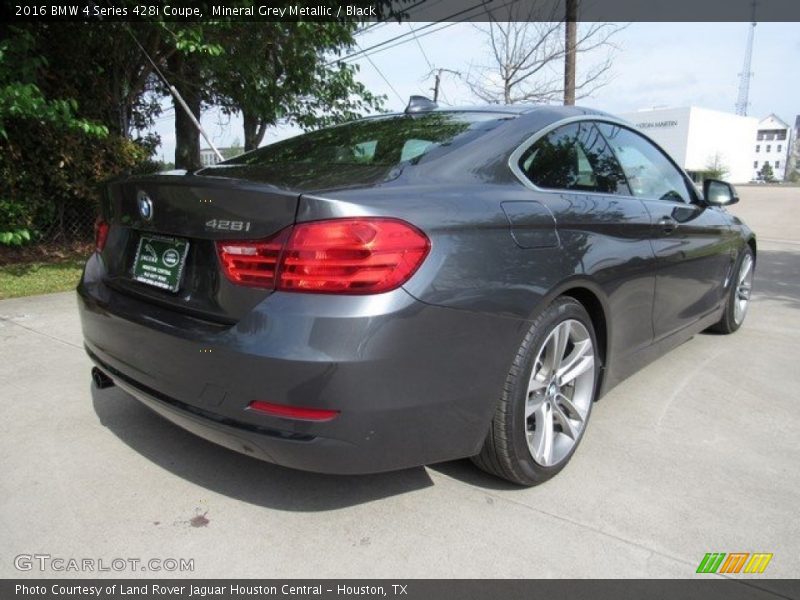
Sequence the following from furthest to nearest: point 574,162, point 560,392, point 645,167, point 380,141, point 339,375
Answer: point 645,167 < point 574,162 < point 380,141 < point 560,392 < point 339,375

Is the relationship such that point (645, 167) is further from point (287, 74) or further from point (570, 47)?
point (570, 47)

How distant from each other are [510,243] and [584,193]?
717mm

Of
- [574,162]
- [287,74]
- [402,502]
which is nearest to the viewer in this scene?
[402,502]

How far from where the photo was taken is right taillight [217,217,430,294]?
1.86 metres

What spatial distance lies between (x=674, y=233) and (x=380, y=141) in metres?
1.74

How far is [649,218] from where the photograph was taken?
3.11 metres

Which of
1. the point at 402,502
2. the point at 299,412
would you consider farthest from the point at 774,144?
the point at 299,412

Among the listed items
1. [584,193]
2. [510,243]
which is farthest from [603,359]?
[510,243]

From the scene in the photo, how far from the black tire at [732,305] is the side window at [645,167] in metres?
1.07

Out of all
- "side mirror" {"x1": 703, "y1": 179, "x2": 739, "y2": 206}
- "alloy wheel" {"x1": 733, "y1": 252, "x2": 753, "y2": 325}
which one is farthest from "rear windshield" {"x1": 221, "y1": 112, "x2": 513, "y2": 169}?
"alloy wheel" {"x1": 733, "y1": 252, "x2": 753, "y2": 325}

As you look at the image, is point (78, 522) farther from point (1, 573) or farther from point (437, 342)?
point (437, 342)

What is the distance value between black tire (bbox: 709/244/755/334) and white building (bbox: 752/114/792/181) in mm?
140061

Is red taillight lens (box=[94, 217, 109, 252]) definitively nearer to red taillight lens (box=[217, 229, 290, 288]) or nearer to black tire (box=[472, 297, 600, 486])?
→ red taillight lens (box=[217, 229, 290, 288])

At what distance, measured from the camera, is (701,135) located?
7925 cm
